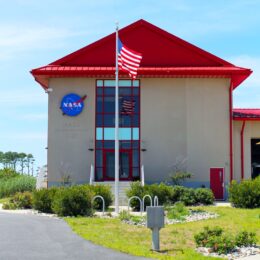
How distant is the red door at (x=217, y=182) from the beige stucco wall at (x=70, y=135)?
23.9 ft

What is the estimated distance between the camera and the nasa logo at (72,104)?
3164 centimetres

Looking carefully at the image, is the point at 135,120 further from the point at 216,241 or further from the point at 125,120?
the point at 216,241

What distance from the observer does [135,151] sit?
104 ft

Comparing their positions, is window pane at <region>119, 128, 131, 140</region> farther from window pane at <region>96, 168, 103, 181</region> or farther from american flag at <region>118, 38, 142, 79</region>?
american flag at <region>118, 38, 142, 79</region>

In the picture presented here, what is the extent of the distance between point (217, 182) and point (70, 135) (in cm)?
928

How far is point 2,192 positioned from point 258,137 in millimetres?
17550

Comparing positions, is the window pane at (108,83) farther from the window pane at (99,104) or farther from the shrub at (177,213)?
the shrub at (177,213)

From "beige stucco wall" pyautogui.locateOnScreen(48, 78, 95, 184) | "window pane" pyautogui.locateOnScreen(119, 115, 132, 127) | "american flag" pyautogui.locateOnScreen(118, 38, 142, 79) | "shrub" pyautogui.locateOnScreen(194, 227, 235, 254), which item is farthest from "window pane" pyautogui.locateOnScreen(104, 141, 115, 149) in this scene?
"shrub" pyautogui.locateOnScreen(194, 227, 235, 254)

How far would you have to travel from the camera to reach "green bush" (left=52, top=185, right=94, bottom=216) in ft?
Result: 65.2

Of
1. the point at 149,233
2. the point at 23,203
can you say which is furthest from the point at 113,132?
the point at 149,233

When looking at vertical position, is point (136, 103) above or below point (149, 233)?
above

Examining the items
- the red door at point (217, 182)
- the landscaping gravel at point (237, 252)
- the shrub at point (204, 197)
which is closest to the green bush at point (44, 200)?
the shrub at point (204, 197)

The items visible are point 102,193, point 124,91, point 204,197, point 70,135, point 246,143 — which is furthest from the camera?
point 246,143

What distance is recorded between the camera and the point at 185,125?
3167 cm
